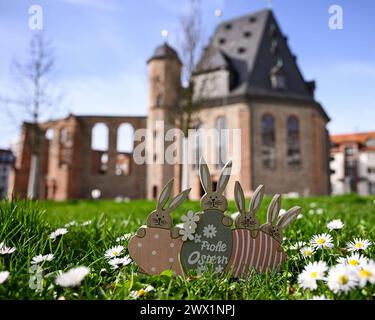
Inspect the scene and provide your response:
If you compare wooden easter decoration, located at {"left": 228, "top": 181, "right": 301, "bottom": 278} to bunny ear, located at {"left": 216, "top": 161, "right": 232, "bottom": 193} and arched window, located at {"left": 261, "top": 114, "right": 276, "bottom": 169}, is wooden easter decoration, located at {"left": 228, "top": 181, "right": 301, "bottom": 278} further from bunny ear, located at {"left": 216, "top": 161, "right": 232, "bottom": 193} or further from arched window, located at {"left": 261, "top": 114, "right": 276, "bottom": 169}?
arched window, located at {"left": 261, "top": 114, "right": 276, "bottom": 169}

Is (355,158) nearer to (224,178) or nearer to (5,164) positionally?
(224,178)

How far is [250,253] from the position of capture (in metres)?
1.60

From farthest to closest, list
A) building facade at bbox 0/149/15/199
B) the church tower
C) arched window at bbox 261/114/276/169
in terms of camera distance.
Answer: building facade at bbox 0/149/15/199 < the church tower < arched window at bbox 261/114/276/169

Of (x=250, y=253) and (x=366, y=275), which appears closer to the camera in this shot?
(x=366, y=275)

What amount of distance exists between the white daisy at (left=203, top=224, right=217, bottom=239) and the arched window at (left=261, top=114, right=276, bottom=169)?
67.2 ft

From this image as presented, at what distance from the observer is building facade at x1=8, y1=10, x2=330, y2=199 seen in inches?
842

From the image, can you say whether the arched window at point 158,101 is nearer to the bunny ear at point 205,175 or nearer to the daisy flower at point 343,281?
the bunny ear at point 205,175

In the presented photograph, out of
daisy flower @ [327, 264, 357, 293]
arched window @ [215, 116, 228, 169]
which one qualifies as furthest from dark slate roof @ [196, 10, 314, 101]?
daisy flower @ [327, 264, 357, 293]

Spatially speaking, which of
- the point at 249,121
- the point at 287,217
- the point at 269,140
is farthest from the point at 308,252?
the point at 269,140

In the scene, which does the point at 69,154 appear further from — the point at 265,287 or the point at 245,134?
the point at 265,287

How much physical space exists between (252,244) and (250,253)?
0.14 ft

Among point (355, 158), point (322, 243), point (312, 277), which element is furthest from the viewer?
point (355, 158)

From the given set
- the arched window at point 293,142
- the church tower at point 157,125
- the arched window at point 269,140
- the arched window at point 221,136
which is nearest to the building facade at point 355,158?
the arched window at point 293,142
